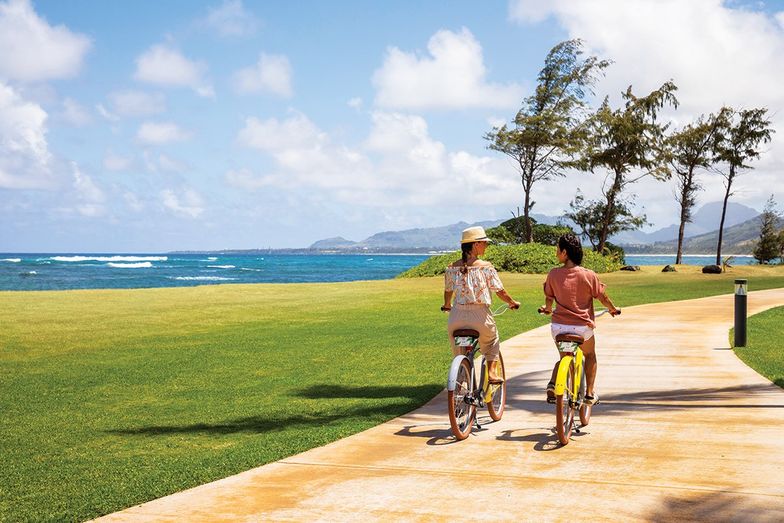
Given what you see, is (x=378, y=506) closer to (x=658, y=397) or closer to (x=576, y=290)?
(x=576, y=290)

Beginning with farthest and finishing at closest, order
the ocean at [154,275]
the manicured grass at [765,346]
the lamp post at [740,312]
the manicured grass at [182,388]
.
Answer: the ocean at [154,275]
the lamp post at [740,312]
the manicured grass at [765,346]
the manicured grass at [182,388]

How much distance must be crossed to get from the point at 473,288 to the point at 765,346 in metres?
9.11

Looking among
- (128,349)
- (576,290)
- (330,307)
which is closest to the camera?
(576,290)

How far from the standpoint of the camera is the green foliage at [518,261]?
148ft

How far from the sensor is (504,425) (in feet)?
26.4

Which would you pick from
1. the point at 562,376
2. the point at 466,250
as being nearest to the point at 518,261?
the point at 466,250

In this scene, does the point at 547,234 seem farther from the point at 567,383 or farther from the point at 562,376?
the point at 562,376

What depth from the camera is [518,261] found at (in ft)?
150

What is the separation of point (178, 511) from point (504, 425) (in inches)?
146

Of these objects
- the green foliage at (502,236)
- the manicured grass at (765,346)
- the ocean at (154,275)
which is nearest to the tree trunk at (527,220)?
the green foliage at (502,236)

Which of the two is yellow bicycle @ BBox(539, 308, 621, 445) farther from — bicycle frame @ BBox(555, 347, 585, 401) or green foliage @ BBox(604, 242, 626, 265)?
green foliage @ BBox(604, 242, 626, 265)

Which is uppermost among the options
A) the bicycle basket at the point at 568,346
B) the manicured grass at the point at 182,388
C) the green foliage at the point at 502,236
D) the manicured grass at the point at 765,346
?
the green foliage at the point at 502,236

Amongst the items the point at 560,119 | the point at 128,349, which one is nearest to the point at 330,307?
the point at 128,349

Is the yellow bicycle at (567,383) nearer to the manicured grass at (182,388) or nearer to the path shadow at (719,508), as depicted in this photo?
the path shadow at (719,508)
